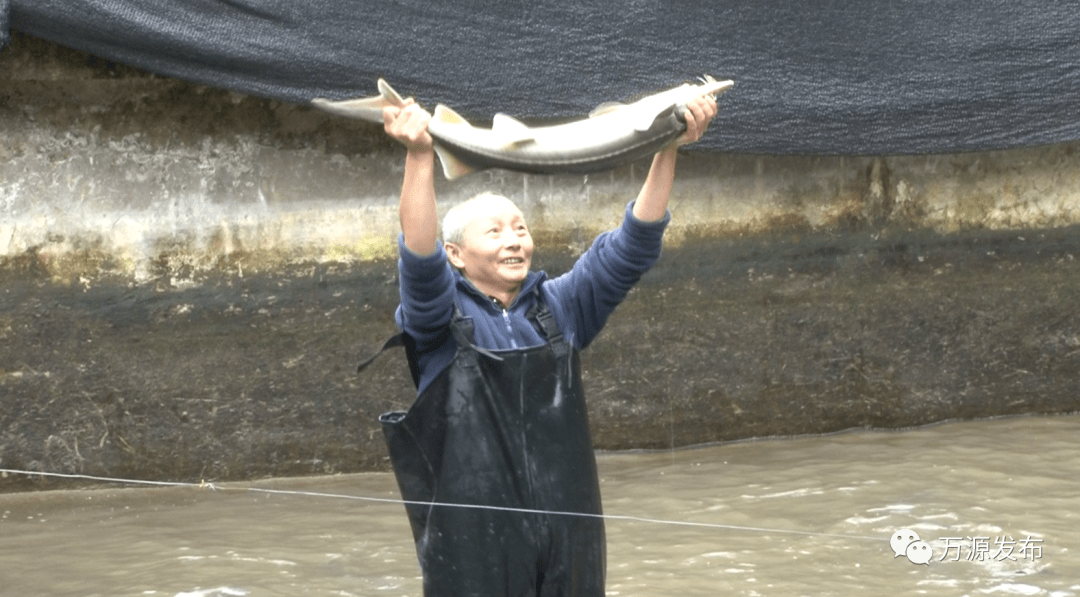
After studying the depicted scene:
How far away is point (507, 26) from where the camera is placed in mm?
5484

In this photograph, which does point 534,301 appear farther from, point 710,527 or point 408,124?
point 710,527

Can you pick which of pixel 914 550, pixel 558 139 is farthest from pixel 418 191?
pixel 914 550

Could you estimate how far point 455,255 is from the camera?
328 cm

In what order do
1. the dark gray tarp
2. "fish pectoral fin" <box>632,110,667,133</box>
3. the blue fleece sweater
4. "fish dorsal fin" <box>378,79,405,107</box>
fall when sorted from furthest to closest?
the dark gray tarp
the blue fleece sweater
"fish pectoral fin" <box>632,110,667,133</box>
"fish dorsal fin" <box>378,79,405,107</box>

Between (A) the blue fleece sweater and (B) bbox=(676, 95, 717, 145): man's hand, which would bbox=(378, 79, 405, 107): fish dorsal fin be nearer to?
(A) the blue fleece sweater

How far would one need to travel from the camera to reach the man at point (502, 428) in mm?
3119

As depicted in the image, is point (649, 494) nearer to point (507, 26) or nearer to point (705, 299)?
point (705, 299)

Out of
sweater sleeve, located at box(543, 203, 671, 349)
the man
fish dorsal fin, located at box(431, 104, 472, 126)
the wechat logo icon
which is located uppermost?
fish dorsal fin, located at box(431, 104, 472, 126)

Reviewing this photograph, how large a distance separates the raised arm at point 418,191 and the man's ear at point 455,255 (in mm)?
320

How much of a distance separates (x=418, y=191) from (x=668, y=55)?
293 centimetres

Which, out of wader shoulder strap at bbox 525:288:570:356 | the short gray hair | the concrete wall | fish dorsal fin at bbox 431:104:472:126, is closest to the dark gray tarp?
the concrete wall

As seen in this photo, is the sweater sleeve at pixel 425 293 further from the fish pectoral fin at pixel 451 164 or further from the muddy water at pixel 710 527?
the muddy water at pixel 710 527

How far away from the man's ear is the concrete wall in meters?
2.68

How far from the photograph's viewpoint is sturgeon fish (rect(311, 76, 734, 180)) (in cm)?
293
